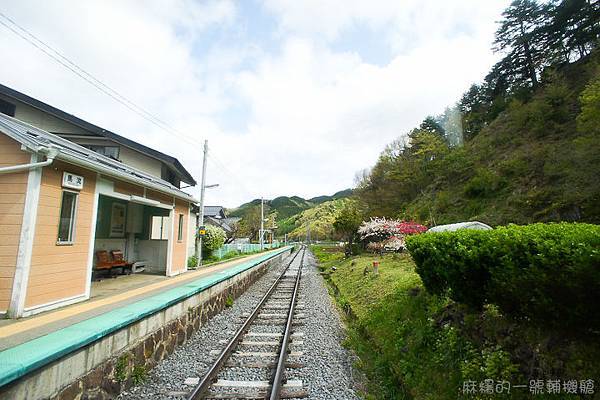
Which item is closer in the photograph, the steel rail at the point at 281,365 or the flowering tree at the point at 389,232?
the steel rail at the point at 281,365

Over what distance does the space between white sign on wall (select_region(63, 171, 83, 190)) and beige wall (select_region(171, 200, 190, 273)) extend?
5299 millimetres

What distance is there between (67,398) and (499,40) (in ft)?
163

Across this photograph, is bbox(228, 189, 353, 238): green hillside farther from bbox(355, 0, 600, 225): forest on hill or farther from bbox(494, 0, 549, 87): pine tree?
bbox(494, 0, 549, 87): pine tree

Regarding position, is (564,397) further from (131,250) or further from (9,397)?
(131,250)

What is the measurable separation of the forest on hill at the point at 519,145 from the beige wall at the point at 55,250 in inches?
854

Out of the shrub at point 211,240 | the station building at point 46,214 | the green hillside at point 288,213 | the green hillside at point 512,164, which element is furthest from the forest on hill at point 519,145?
the station building at point 46,214

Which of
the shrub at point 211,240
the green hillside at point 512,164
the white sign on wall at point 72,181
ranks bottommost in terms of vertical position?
the shrub at point 211,240

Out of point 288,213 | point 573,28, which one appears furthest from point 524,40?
point 288,213

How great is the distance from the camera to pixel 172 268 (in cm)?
1169

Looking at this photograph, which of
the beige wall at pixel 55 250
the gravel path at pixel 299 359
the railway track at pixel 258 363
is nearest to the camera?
the railway track at pixel 258 363

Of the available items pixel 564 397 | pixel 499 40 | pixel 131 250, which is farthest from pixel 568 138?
pixel 131 250

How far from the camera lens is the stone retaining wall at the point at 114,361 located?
3.14 metres

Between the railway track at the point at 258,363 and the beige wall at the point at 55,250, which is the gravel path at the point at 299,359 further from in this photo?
the beige wall at the point at 55,250

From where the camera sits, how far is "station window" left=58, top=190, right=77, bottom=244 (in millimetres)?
6465
